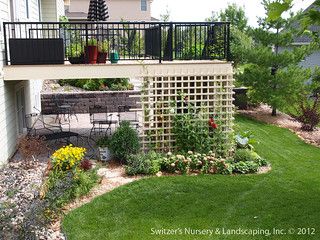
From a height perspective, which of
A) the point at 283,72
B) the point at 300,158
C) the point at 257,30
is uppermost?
the point at 257,30

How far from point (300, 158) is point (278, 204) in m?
4.31

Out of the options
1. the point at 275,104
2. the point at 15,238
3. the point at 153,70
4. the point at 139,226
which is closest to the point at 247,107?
the point at 275,104

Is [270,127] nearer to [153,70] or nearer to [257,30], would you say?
[257,30]

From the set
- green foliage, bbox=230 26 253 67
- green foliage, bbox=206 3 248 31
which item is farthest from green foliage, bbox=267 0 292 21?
green foliage, bbox=206 3 248 31

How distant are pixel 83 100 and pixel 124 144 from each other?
7413 millimetres

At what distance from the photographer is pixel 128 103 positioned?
1733cm

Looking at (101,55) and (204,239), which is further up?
(101,55)

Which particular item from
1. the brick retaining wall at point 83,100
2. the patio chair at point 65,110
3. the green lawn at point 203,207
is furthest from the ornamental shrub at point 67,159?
the brick retaining wall at point 83,100

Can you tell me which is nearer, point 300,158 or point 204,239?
point 204,239

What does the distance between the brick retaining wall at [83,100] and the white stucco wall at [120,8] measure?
28.2 metres

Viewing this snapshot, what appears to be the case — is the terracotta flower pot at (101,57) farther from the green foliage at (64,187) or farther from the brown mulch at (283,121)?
the brown mulch at (283,121)

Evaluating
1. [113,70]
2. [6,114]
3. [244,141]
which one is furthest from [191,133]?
[6,114]

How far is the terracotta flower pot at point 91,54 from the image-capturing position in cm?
1066

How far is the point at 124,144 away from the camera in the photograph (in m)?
10.0
